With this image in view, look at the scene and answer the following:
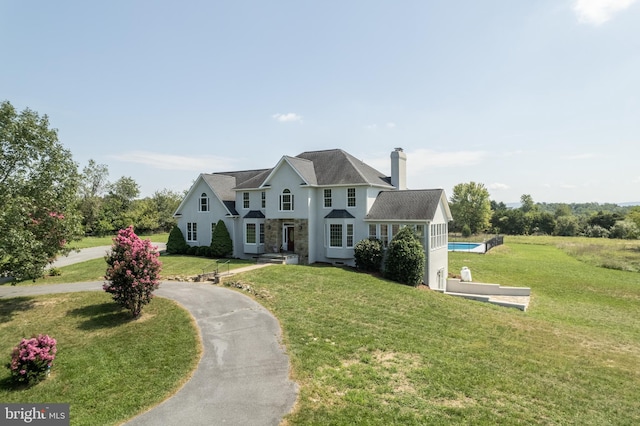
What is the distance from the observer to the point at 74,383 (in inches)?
436

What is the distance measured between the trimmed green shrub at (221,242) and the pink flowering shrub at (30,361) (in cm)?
2041

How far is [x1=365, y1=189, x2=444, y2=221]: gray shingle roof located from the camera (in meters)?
26.5

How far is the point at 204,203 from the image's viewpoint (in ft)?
113

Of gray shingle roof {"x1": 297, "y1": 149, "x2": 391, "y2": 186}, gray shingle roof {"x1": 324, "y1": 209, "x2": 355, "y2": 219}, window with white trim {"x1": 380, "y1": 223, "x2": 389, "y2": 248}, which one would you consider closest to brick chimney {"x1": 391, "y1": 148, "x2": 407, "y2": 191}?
gray shingle roof {"x1": 297, "y1": 149, "x2": 391, "y2": 186}

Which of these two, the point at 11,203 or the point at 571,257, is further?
the point at 571,257

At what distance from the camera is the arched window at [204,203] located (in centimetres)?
3428

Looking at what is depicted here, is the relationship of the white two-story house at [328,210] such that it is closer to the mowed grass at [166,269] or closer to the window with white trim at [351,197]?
the window with white trim at [351,197]

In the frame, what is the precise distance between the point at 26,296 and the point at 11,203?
7.14 m

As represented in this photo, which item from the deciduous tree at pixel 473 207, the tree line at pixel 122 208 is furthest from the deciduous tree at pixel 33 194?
the deciduous tree at pixel 473 207

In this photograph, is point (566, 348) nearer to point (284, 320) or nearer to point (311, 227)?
point (284, 320)

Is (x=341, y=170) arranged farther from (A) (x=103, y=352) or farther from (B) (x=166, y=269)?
(A) (x=103, y=352)

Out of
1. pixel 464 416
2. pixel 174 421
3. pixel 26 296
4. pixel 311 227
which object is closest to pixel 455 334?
pixel 464 416

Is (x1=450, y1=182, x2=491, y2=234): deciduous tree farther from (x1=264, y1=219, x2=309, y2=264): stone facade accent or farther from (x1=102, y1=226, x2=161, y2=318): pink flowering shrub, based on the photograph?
(x1=102, y1=226, x2=161, y2=318): pink flowering shrub

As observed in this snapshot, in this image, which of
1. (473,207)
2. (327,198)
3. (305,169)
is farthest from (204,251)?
(473,207)
